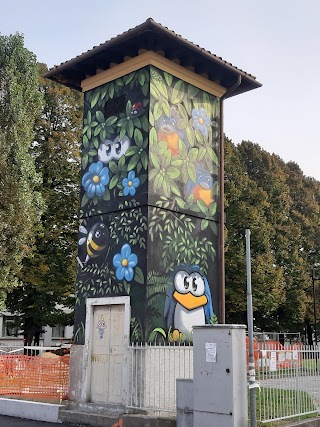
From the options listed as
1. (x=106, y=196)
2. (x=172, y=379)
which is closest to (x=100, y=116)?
(x=106, y=196)

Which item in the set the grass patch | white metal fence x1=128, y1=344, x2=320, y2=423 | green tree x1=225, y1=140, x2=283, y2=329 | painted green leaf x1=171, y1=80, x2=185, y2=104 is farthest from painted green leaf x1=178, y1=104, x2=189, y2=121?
green tree x1=225, y1=140, x2=283, y2=329

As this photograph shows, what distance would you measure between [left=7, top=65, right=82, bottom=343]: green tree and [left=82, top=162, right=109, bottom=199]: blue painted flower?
13.9m

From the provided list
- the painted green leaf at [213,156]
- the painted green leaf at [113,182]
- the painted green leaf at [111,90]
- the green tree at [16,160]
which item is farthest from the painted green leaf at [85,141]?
the green tree at [16,160]

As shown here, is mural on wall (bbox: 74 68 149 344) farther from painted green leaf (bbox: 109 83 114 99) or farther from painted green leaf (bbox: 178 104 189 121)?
painted green leaf (bbox: 178 104 189 121)

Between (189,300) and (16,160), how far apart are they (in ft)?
44.5

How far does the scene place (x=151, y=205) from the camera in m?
12.1

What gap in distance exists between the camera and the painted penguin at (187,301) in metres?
12.2

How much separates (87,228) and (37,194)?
39.3 ft

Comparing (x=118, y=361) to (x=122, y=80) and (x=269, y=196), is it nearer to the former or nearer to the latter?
(x=122, y=80)

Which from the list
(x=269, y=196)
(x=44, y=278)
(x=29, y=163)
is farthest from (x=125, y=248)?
(x=269, y=196)

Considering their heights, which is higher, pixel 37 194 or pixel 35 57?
pixel 35 57

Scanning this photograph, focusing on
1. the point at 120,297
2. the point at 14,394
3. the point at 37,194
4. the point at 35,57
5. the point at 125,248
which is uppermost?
the point at 35,57

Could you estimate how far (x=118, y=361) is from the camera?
1192 cm

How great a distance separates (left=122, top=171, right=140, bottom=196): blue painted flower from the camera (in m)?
12.5
